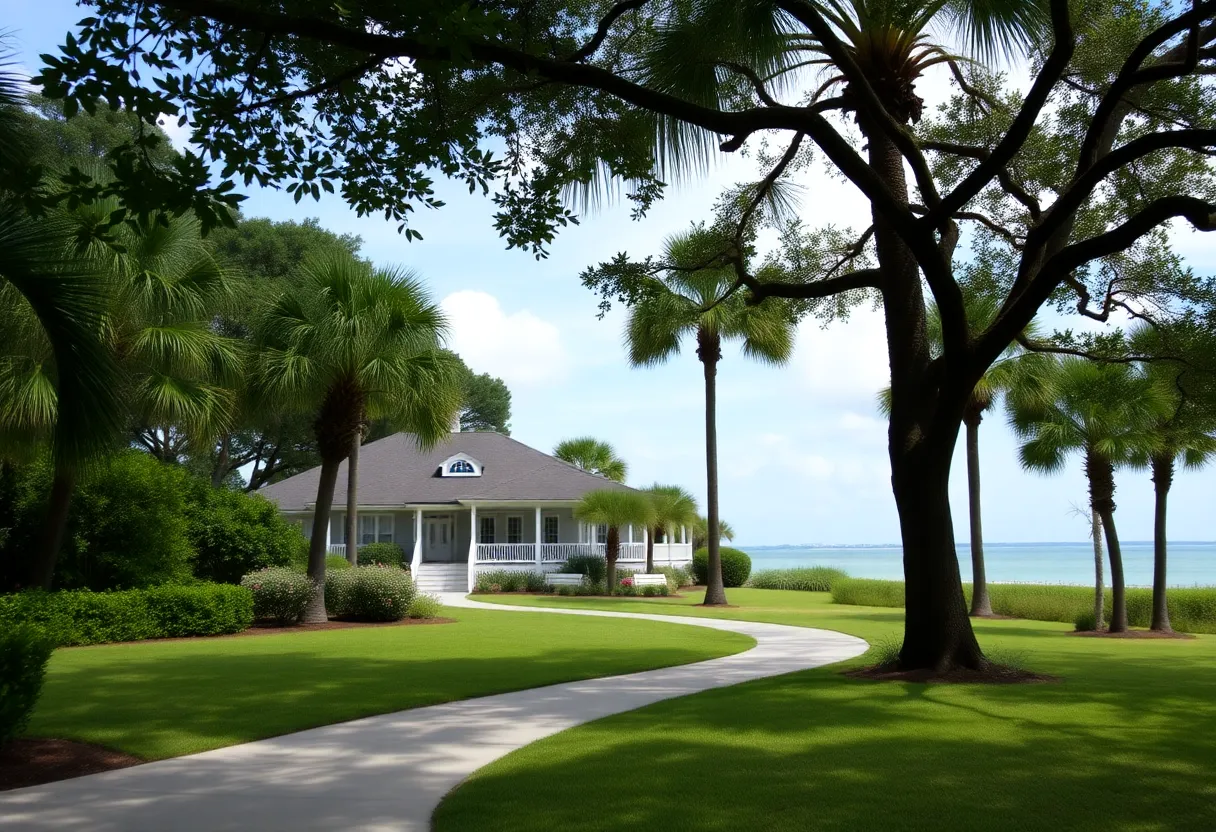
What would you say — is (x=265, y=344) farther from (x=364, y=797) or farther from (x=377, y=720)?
(x=364, y=797)

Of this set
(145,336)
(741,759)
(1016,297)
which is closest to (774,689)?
(741,759)

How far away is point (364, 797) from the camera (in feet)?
21.3

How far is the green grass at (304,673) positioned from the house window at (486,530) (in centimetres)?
1862

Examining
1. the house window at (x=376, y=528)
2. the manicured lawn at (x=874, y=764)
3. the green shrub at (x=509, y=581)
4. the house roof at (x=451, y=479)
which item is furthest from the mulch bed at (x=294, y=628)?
the house window at (x=376, y=528)

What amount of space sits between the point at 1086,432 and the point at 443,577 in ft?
73.7

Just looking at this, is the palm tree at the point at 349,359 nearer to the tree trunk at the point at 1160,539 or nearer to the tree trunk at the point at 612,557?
the tree trunk at the point at 612,557

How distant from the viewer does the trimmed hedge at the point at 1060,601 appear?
2564 cm

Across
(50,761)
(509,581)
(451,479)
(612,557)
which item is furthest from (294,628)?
(451,479)

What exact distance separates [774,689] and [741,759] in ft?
13.2

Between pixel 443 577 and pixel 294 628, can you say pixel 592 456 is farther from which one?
pixel 294 628

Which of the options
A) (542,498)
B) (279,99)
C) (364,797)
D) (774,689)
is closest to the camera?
(364,797)

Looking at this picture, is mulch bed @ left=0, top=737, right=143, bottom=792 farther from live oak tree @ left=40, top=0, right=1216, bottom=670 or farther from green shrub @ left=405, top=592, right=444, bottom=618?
green shrub @ left=405, top=592, right=444, bottom=618

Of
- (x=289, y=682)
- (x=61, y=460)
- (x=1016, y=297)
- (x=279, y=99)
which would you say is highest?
(x=279, y=99)

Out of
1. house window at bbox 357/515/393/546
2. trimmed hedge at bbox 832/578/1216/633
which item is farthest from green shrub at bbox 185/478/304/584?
trimmed hedge at bbox 832/578/1216/633
